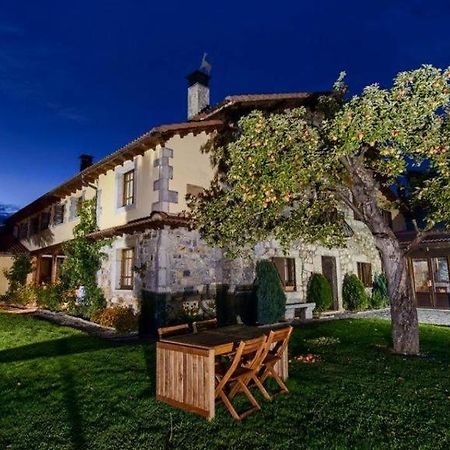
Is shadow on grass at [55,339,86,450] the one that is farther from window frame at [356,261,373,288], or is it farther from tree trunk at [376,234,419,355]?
window frame at [356,261,373,288]

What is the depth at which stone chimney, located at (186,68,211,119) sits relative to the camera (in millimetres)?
14398

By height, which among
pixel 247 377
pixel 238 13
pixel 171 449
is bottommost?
pixel 171 449

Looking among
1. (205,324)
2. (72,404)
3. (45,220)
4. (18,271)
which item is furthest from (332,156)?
(18,271)

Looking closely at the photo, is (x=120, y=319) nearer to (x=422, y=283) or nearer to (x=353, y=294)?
(x=353, y=294)

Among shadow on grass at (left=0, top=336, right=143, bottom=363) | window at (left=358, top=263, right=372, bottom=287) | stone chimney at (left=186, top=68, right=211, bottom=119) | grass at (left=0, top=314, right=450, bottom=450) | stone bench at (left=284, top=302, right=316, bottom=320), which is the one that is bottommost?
grass at (left=0, top=314, right=450, bottom=450)

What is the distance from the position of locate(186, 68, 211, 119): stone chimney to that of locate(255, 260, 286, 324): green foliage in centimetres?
708

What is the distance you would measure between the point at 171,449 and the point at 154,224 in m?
6.95

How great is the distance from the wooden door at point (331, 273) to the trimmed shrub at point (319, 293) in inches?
43.9

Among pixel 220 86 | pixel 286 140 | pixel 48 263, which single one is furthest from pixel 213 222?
pixel 220 86

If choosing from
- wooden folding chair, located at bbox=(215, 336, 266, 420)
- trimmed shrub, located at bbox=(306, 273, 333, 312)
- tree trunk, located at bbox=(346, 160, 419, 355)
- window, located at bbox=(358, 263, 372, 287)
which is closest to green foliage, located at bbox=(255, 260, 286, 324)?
trimmed shrub, located at bbox=(306, 273, 333, 312)

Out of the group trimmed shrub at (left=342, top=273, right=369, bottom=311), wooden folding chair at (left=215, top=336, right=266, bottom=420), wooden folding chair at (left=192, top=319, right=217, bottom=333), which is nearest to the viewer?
wooden folding chair at (left=215, top=336, right=266, bottom=420)

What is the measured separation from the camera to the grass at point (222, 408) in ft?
11.8

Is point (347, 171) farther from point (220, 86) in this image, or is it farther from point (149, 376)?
point (220, 86)

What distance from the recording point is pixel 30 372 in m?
5.98
